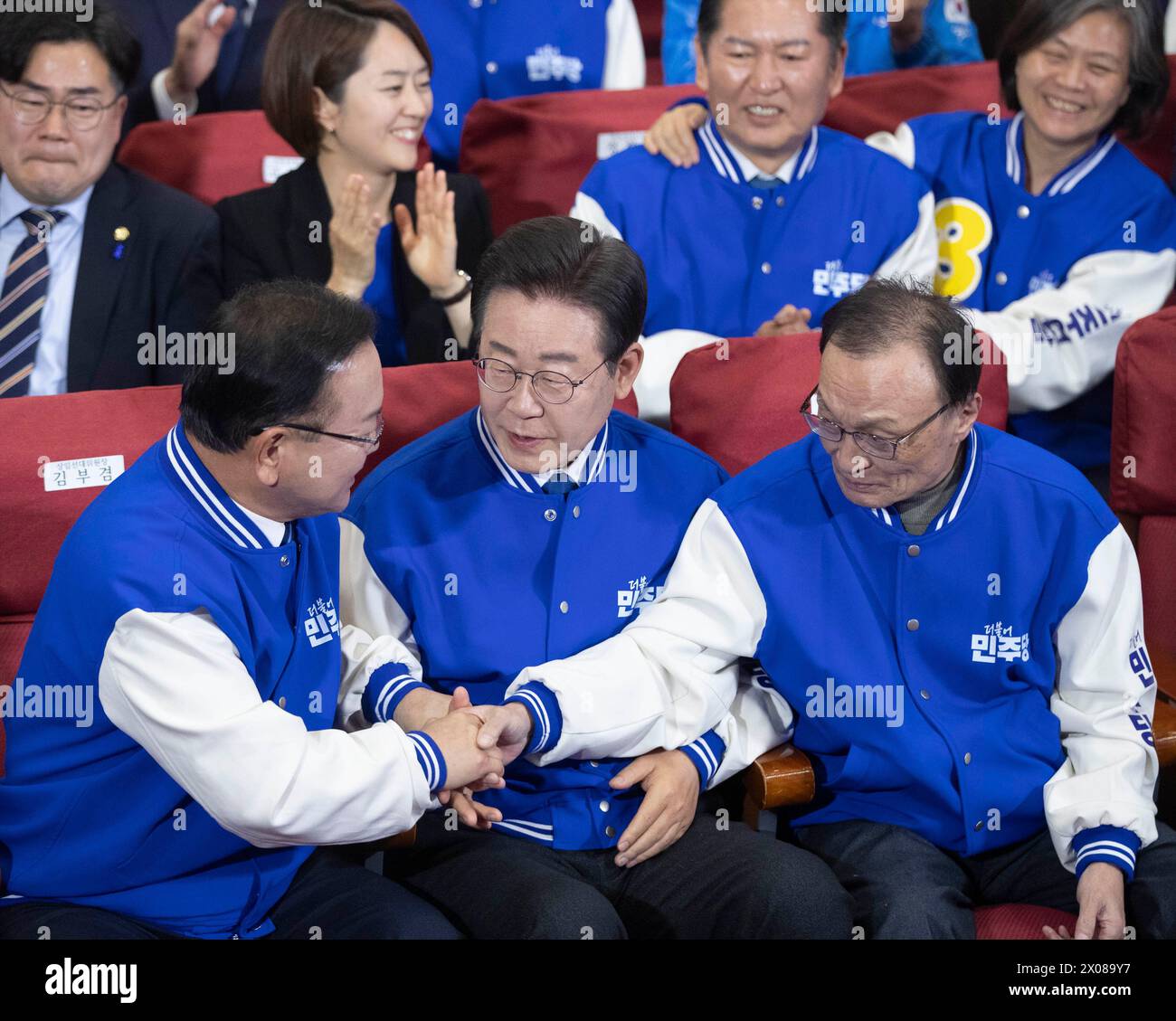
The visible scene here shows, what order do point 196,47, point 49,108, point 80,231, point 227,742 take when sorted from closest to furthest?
point 227,742
point 49,108
point 80,231
point 196,47

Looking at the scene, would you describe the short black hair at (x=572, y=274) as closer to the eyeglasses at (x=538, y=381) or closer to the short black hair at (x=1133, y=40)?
the eyeglasses at (x=538, y=381)

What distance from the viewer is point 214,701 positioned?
175 cm

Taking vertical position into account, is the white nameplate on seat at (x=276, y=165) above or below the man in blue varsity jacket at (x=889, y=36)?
below

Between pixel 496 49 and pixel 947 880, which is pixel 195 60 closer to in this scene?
pixel 496 49

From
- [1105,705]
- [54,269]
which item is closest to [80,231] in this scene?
[54,269]

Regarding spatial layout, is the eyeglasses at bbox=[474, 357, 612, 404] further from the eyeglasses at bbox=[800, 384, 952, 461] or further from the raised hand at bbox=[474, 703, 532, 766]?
the raised hand at bbox=[474, 703, 532, 766]

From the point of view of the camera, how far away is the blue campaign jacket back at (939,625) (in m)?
2.08

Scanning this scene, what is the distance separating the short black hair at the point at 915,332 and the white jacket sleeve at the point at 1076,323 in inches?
31.2

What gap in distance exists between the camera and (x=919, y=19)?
11.8ft

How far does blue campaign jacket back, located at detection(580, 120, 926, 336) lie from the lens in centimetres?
299

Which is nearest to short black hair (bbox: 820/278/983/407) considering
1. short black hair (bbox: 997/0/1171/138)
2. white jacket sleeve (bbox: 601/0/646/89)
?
short black hair (bbox: 997/0/1171/138)

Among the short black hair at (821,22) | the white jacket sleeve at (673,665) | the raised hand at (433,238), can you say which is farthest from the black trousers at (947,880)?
the short black hair at (821,22)

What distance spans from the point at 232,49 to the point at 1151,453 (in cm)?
228
